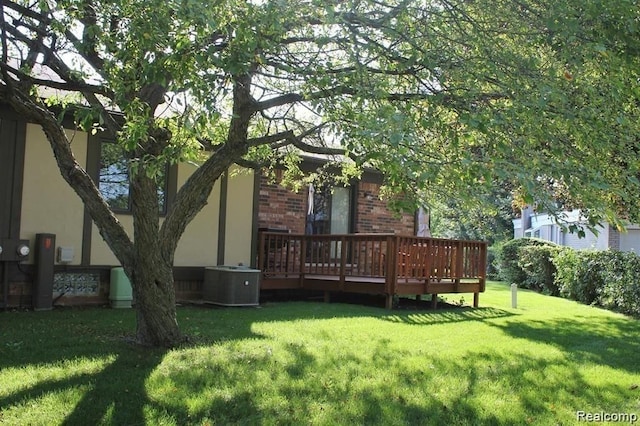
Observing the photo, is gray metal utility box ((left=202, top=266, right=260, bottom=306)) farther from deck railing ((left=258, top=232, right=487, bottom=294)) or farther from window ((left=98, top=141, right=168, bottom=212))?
window ((left=98, top=141, right=168, bottom=212))

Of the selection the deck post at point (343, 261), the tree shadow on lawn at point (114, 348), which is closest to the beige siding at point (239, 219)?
the tree shadow on lawn at point (114, 348)

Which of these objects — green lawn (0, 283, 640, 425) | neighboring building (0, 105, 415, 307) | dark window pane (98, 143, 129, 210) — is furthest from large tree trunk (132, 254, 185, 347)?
dark window pane (98, 143, 129, 210)

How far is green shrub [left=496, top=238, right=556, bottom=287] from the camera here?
20.0 metres

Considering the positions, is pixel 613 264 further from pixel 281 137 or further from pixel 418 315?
pixel 281 137

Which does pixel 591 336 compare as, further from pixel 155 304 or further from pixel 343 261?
pixel 155 304

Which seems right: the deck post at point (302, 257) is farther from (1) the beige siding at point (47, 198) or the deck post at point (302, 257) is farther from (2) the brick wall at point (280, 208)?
(1) the beige siding at point (47, 198)

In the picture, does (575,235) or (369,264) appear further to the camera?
(575,235)

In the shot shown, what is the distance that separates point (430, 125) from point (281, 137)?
7.44ft

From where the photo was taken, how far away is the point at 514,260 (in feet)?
68.0

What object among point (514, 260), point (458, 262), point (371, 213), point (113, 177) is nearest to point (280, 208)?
point (371, 213)

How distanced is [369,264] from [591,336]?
4599 mm

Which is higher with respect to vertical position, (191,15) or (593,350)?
(191,15)

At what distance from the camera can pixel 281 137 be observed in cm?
634

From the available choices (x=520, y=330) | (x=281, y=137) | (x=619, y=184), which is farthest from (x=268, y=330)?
(x=619, y=184)
